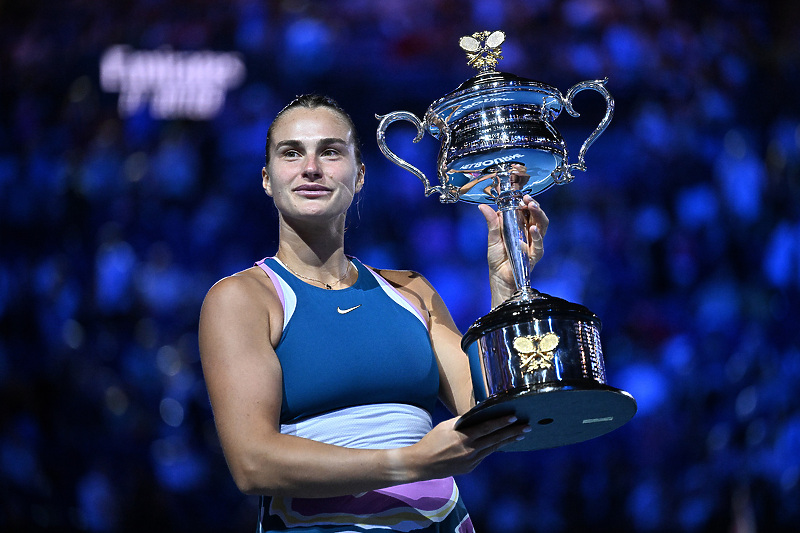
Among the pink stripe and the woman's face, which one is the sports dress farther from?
the woman's face

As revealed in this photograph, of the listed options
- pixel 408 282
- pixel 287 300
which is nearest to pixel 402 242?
pixel 408 282

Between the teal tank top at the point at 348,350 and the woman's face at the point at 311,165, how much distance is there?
11cm

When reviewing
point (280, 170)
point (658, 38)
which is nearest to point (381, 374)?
point (280, 170)

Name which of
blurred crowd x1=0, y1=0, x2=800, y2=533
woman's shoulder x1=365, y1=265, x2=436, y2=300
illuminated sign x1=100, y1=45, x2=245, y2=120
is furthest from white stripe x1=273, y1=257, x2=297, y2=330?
illuminated sign x1=100, y1=45, x2=245, y2=120

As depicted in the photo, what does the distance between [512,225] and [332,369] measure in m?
0.34

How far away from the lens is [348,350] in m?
1.17

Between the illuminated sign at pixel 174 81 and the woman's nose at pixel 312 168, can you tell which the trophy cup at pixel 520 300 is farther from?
the illuminated sign at pixel 174 81

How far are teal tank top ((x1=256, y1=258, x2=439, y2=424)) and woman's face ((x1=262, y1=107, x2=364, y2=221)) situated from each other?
0.11 metres

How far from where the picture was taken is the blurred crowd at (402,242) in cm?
286

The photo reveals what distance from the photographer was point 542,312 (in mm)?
1073

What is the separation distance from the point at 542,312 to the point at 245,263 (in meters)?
1.97

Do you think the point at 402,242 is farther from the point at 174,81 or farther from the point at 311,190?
the point at 311,190

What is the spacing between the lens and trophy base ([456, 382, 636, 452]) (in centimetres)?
97

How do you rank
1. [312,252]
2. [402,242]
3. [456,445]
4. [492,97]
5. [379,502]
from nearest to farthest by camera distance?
[456,445] < [379,502] < [492,97] < [312,252] < [402,242]
